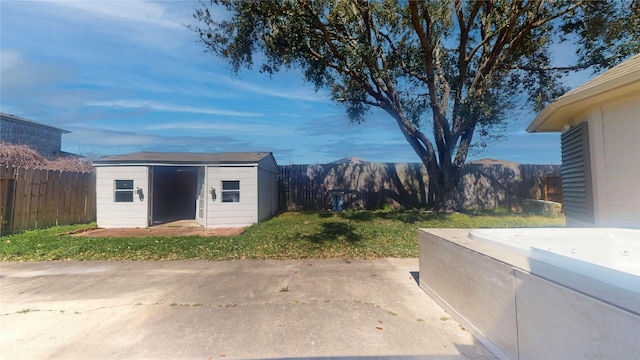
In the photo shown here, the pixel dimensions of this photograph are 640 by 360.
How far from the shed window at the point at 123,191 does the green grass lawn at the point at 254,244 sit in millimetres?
1478

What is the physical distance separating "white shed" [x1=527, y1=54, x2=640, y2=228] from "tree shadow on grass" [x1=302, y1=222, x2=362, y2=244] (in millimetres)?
4277

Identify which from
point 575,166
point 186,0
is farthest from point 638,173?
point 186,0

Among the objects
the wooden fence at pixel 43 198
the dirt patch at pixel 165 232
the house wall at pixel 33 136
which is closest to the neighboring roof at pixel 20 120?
the house wall at pixel 33 136

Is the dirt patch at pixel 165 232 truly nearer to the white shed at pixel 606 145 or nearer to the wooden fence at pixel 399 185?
the wooden fence at pixel 399 185

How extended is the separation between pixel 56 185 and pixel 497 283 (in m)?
11.7

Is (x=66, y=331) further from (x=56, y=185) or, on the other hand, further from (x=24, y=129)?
(x=24, y=129)

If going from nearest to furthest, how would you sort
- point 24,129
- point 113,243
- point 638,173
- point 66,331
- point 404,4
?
point 66,331 < point 638,173 < point 113,243 < point 404,4 < point 24,129

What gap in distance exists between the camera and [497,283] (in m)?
2.44

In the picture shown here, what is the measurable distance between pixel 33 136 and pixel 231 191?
44.3ft

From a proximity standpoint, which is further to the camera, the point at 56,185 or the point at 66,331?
the point at 56,185

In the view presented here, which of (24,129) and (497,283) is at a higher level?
(24,129)

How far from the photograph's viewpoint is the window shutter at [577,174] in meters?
4.92

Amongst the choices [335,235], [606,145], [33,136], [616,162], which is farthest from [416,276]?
[33,136]

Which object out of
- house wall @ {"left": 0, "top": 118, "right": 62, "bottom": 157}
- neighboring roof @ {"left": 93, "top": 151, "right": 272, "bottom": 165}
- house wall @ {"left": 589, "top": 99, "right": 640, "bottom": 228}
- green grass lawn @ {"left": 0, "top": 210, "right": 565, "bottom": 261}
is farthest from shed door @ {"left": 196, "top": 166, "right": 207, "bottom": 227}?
house wall @ {"left": 0, "top": 118, "right": 62, "bottom": 157}
